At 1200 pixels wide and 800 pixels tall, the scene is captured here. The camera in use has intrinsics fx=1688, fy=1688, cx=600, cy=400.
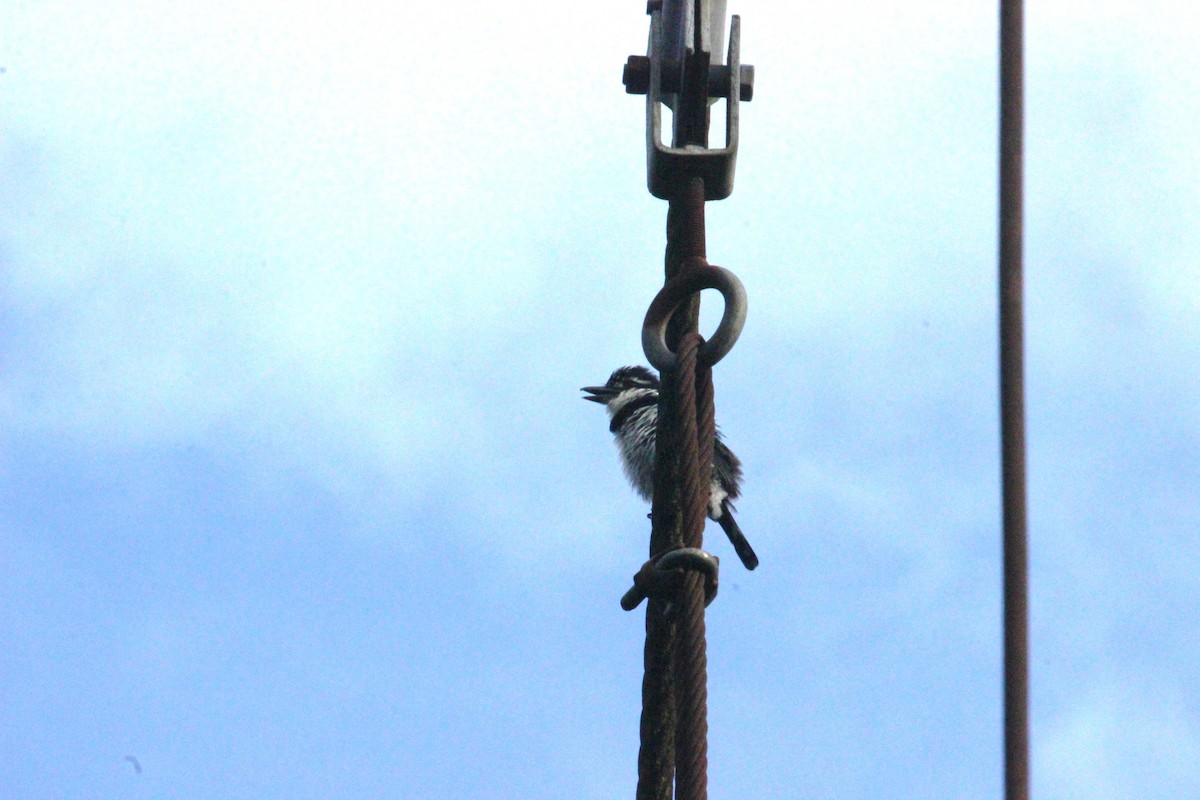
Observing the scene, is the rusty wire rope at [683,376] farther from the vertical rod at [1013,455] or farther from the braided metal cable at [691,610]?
the vertical rod at [1013,455]

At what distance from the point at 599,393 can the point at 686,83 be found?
6.32 m

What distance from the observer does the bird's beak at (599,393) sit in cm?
976

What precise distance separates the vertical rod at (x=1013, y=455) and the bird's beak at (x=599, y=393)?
8152mm

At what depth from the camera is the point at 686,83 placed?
349cm

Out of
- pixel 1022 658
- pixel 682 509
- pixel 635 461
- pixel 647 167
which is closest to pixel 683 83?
pixel 647 167

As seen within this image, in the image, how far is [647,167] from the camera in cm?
341

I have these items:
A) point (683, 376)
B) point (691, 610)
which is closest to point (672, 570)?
point (691, 610)

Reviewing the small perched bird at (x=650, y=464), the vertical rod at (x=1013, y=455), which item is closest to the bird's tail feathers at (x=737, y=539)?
the small perched bird at (x=650, y=464)

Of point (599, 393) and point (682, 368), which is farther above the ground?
point (599, 393)

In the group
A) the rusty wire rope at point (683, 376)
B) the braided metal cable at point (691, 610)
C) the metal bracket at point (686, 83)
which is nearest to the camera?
the braided metal cable at point (691, 610)

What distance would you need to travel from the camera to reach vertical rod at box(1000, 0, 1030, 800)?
1.55 meters

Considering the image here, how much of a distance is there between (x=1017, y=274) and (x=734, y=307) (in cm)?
144

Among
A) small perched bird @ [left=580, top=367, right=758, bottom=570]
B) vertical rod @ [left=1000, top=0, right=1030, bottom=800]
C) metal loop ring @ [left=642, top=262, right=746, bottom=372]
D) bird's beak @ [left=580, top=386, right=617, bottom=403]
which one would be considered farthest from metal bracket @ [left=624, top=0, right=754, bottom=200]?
bird's beak @ [left=580, top=386, right=617, bottom=403]

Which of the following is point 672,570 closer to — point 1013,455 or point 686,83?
point 686,83
